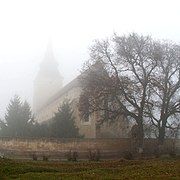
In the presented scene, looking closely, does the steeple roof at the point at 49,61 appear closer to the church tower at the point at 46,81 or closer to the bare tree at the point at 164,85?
the church tower at the point at 46,81

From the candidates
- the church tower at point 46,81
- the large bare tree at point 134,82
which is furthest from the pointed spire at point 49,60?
the large bare tree at point 134,82

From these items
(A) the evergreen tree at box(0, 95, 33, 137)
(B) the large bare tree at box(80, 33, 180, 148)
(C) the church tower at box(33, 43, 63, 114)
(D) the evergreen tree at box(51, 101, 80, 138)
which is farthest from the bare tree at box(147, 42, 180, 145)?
(C) the church tower at box(33, 43, 63, 114)

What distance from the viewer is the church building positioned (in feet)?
156

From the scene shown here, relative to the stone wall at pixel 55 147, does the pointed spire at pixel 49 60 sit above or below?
above

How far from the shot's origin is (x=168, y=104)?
3644 cm

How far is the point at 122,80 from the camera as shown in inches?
1438

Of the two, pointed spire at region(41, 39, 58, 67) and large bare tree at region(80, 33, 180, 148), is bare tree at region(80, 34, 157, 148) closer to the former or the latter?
large bare tree at region(80, 33, 180, 148)

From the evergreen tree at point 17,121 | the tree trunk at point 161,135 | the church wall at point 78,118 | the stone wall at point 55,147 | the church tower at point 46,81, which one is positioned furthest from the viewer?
the church tower at point 46,81

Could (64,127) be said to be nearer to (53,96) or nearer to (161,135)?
(161,135)

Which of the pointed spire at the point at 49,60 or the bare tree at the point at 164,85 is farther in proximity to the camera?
the pointed spire at the point at 49,60

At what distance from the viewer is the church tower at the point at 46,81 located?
289 feet

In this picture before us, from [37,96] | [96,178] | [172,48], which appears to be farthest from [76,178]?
[37,96]

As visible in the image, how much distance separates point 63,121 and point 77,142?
502cm

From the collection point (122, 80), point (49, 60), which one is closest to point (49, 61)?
point (49, 60)
